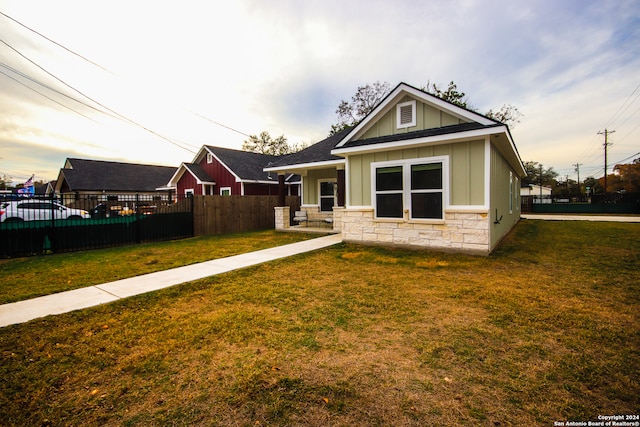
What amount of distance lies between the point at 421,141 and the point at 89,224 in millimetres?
11327

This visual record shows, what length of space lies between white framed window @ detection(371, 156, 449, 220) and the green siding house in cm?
3

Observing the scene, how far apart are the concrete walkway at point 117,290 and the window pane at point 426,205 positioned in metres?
3.96

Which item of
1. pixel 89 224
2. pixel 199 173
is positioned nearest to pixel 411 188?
pixel 89 224

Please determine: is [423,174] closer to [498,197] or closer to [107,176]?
[498,197]

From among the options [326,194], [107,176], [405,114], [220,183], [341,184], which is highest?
[107,176]

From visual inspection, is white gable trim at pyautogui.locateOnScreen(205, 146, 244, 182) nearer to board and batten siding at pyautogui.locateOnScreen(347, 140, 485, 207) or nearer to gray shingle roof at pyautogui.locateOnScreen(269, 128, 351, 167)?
gray shingle roof at pyautogui.locateOnScreen(269, 128, 351, 167)

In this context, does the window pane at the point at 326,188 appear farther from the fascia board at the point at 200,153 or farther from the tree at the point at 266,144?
the tree at the point at 266,144

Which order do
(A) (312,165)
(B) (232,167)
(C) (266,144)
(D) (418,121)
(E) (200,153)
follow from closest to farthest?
(D) (418,121) → (A) (312,165) → (B) (232,167) → (E) (200,153) → (C) (266,144)

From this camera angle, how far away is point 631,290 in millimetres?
4719

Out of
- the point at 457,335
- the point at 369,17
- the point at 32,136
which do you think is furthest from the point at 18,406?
the point at 32,136

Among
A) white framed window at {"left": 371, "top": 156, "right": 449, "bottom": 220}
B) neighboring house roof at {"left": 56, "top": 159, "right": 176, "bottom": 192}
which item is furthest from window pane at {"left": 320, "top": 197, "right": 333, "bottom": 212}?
neighboring house roof at {"left": 56, "top": 159, "right": 176, "bottom": 192}

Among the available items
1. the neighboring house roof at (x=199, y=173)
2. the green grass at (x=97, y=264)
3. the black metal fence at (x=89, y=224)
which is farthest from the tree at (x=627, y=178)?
the black metal fence at (x=89, y=224)

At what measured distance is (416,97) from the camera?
844cm

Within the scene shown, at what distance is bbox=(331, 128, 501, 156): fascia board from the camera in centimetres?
695
